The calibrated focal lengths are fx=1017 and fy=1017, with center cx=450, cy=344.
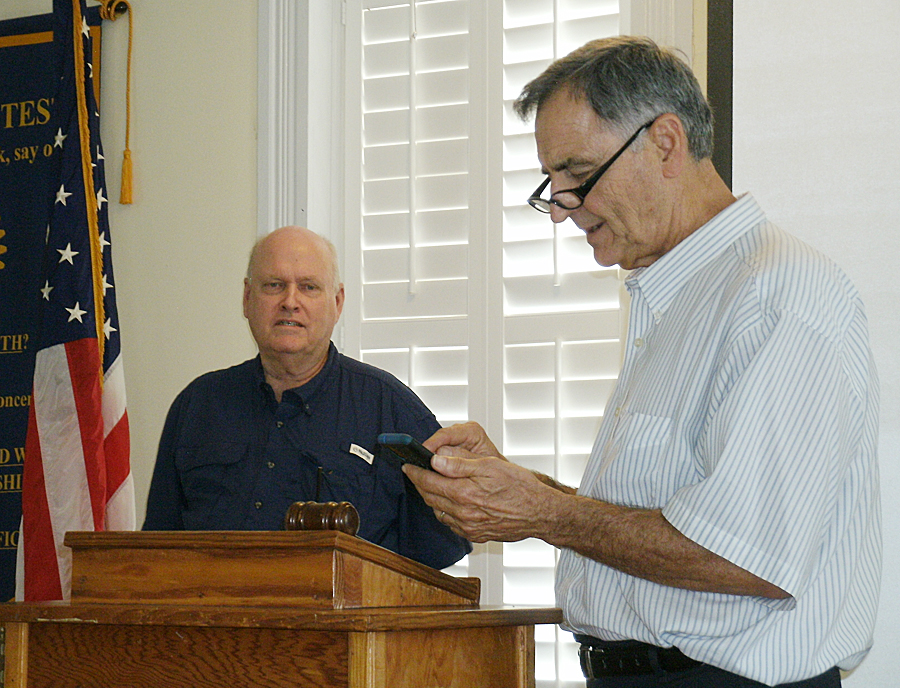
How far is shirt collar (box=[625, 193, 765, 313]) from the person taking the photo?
5.47 feet

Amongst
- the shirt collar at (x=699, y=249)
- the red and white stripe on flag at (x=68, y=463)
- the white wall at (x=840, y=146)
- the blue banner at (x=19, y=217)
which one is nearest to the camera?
the shirt collar at (x=699, y=249)

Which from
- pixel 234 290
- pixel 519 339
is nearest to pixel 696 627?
pixel 519 339

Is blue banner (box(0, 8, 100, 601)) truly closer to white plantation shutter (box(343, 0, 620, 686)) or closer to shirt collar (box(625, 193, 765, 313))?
white plantation shutter (box(343, 0, 620, 686))

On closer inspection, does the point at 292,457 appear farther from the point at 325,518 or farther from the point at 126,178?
the point at 126,178

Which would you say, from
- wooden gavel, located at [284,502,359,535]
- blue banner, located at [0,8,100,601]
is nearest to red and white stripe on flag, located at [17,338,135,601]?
blue banner, located at [0,8,100,601]

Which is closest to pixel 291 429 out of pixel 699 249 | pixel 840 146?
pixel 699 249

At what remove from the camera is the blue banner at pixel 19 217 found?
12.3 ft

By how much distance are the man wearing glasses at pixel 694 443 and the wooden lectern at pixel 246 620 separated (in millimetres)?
176

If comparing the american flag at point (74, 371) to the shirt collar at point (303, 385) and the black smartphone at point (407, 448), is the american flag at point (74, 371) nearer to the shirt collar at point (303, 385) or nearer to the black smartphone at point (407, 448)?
the shirt collar at point (303, 385)

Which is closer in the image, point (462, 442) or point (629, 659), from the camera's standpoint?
point (629, 659)

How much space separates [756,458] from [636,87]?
0.68 m

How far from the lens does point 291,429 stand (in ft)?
8.79

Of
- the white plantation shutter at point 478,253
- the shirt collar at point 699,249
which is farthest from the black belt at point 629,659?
the white plantation shutter at point 478,253

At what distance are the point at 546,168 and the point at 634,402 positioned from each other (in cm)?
46
